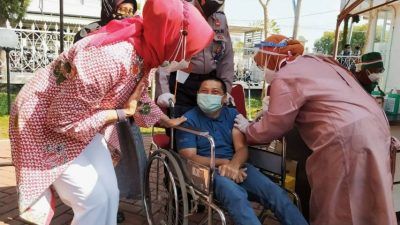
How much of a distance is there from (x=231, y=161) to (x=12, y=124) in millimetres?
1185

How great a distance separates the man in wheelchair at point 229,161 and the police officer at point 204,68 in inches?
7.8

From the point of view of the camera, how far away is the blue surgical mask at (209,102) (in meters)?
2.34

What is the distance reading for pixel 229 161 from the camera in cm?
232

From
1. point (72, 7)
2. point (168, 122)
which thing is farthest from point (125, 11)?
point (72, 7)

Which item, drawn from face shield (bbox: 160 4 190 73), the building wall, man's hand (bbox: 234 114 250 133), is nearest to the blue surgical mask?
man's hand (bbox: 234 114 250 133)

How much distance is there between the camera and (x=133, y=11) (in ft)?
8.25

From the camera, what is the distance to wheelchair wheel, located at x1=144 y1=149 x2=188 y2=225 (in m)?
2.04

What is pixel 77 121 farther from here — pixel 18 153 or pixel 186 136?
pixel 186 136

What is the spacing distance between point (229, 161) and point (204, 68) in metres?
0.68

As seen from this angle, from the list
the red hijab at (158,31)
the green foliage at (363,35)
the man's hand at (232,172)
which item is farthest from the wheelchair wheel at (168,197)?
the green foliage at (363,35)

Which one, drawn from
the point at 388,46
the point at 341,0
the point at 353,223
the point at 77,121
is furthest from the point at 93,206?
the point at 388,46

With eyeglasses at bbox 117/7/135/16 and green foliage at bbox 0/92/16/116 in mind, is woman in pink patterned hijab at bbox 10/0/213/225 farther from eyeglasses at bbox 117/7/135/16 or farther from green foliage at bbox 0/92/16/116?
green foliage at bbox 0/92/16/116

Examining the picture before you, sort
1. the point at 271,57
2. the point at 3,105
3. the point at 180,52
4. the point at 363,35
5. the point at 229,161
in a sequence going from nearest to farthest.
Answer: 1. the point at 180,52
2. the point at 271,57
3. the point at 229,161
4. the point at 3,105
5. the point at 363,35

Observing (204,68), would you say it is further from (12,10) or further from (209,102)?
(12,10)
